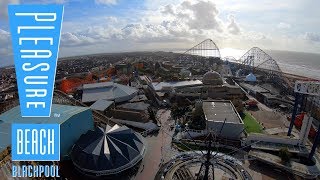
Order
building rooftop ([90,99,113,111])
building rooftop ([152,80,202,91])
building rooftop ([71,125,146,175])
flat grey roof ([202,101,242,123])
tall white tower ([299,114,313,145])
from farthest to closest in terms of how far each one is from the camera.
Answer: building rooftop ([152,80,202,91]) → building rooftop ([90,99,113,111]) → flat grey roof ([202,101,242,123]) → tall white tower ([299,114,313,145]) → building rooftop ([71,125,146,175])

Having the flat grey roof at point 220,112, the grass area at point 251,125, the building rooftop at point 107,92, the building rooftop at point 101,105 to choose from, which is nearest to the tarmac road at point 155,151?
the flat grey roof at point 220,112

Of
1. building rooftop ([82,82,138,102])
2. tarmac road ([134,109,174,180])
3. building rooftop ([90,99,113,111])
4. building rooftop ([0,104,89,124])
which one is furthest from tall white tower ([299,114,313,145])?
building rooftop ([82,82,138,102])

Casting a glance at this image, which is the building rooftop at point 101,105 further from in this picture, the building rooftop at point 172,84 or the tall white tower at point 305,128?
the tall white tower at point 305,128

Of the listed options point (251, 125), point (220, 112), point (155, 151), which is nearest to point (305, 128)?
point (251, 125)

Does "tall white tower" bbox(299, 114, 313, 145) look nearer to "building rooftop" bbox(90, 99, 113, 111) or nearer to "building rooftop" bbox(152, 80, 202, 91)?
"building rooftop" bbox(90, 99, 113, 111)

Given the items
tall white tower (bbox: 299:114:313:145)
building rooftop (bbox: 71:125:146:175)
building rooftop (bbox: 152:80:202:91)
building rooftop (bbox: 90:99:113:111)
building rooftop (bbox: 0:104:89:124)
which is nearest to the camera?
building rooftop (bbox: 71:125:146:175)

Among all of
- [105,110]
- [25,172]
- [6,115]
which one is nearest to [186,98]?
[105,110]

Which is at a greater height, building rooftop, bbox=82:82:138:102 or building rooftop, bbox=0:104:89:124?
building rooftop, bbox=0:104:89:124

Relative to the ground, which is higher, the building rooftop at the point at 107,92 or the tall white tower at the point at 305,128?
the tall white tower at the point at 305,128
